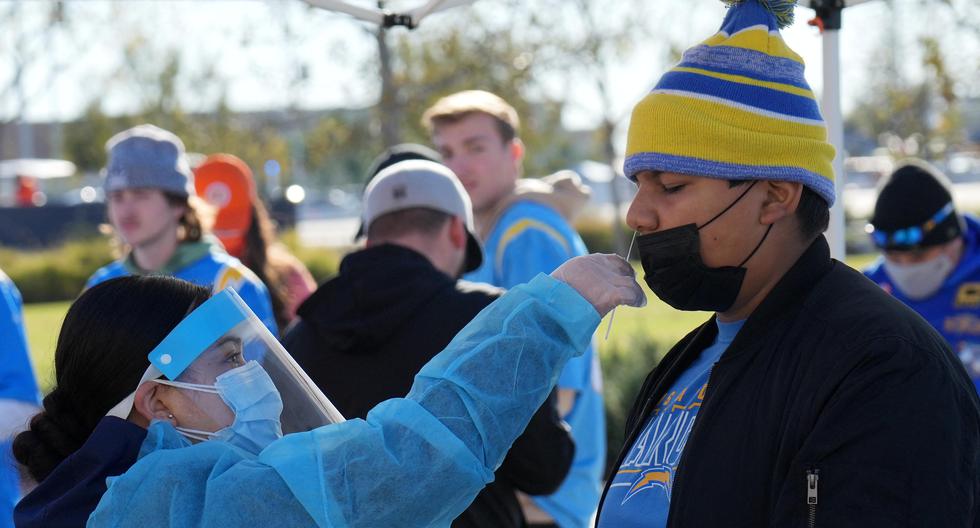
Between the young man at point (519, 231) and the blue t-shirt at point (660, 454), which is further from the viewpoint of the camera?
the young man at point (519, 231)

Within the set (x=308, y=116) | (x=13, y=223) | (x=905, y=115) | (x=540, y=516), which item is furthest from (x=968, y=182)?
(x=540, y=516)

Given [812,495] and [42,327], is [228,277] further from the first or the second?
[42,327]

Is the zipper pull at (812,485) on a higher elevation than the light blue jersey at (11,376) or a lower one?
higher

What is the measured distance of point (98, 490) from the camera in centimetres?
202

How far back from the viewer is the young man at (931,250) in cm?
476

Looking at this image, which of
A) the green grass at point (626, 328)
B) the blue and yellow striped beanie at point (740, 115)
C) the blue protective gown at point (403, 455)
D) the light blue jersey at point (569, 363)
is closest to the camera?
the blue protective gown at point (403, 455)

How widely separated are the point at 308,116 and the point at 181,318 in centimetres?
1127

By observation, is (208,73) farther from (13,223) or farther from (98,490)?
(98,490)

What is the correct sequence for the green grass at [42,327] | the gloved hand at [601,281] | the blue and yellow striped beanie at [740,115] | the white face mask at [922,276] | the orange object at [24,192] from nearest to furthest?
1. the gloved hand at [601,281]
2. the blue and yellow striped beanie at [740,115]
3. the white face mask at [922,276]
4. the green grass at [42,327]
5. the orange object at [24,192]

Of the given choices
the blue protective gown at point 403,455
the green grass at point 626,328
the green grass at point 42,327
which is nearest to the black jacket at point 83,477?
the blue protective gown at point 403,455

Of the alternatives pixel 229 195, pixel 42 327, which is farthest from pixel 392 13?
pixel 42 327

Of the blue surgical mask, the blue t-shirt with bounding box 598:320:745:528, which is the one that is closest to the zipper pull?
the blue t-shirt with bounding box 598:320:745:528

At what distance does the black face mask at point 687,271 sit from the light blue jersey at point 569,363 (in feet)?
6.94

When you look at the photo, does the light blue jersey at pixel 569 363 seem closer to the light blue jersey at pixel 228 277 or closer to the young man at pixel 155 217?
the light blue jersey at pixel 228 277
